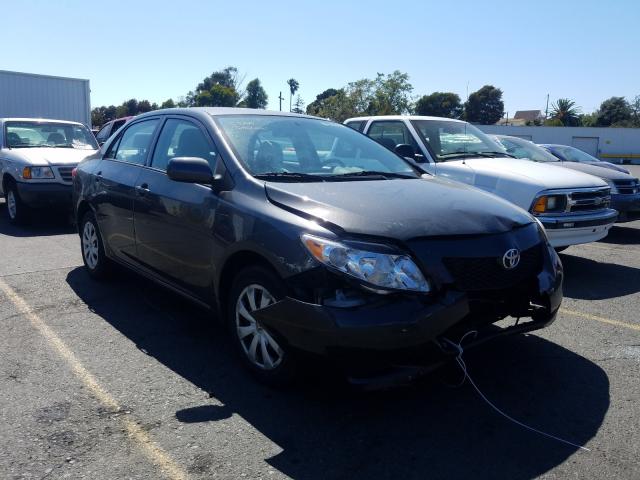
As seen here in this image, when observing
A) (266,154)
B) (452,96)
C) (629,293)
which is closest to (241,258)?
(266,154)

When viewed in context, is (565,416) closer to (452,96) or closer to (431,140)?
(431,140)

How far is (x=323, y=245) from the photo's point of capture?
10.6 feet

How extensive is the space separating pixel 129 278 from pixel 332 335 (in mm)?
3866

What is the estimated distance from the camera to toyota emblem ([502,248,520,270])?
348 centimetres

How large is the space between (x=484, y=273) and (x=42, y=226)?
27.7ft

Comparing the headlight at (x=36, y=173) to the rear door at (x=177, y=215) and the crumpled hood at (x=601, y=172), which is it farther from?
the crumpled hood at (x=601, y=172)

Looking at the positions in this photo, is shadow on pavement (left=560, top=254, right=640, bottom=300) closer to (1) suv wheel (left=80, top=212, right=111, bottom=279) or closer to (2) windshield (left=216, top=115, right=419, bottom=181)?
(2) windshield (left=216, top=115, right=419, bottom=181)

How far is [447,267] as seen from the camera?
10.7 ft

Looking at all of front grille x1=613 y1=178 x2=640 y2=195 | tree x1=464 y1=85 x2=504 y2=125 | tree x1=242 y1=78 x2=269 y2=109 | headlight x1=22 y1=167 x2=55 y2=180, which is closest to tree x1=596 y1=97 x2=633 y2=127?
tree x1=464 y1=85 x2=504 y2=125

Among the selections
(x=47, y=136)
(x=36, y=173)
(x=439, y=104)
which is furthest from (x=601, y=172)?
(x=439, y=104)

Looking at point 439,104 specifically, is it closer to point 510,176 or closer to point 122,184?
point 510,176

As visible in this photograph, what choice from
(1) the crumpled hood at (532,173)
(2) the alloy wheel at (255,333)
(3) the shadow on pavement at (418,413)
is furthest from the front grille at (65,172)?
(2) the alloy wheel at (255,333)

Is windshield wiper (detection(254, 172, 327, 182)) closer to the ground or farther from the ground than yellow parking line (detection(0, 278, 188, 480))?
farther from the ground

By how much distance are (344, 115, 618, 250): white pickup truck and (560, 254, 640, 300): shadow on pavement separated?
0.40 metres
